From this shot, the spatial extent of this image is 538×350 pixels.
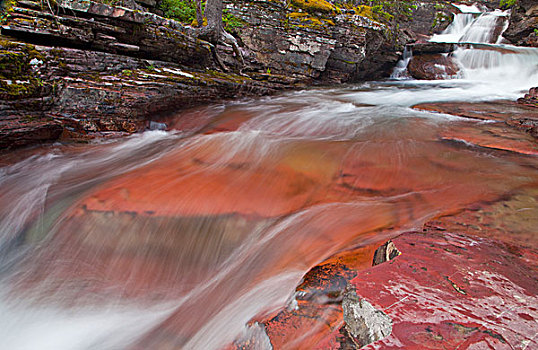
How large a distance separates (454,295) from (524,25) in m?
21.5

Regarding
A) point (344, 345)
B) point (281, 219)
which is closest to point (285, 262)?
point (281, 219)

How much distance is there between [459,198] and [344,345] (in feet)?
8.35

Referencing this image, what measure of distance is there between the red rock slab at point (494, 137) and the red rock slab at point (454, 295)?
3441 mm

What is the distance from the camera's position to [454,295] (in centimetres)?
148

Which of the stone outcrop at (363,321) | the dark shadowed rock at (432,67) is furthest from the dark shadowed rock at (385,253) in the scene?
the dark shadowed rock at (432,67)

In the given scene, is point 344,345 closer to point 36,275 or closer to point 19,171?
point 36,275

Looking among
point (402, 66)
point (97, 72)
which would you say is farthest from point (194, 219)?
point (402, 66)

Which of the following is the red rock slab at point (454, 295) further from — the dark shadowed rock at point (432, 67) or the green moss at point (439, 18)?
the green moss at point (439, 18)

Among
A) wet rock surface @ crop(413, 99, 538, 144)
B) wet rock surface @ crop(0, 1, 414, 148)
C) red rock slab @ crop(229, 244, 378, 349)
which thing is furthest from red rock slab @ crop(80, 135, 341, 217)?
wet rock surface @ crop(413, 99, 538, 144)

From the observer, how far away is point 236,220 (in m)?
3.03

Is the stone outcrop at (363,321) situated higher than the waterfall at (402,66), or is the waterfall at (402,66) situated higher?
the waterfall at (402,66)

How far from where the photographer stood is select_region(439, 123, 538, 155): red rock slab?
14.6 ft

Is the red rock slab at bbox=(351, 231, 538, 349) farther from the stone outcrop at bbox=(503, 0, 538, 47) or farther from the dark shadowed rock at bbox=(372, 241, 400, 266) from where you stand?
the stone outcrop at bbox=(503, 0, 538, 47)

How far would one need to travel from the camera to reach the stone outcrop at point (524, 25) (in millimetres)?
14469
